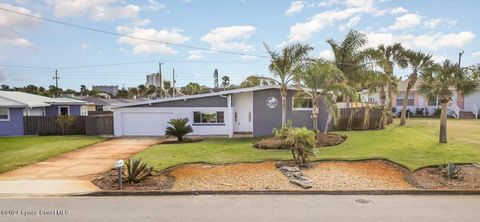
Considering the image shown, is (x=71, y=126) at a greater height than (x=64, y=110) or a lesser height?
lesser

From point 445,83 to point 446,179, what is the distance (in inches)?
300

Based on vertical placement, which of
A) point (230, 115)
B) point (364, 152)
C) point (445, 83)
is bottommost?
point (364, 152)

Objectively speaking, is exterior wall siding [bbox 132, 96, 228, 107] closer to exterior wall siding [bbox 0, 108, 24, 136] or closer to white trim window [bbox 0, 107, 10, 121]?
exterior wall siding [bbox 0, 108, 24, 136]

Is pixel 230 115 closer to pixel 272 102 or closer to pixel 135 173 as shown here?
pixel 272 102

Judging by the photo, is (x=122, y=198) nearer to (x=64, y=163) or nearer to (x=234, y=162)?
(x=234, y=162)

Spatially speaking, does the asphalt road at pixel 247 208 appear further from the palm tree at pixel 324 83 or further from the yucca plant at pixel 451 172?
the palm tree at pixel 324 83

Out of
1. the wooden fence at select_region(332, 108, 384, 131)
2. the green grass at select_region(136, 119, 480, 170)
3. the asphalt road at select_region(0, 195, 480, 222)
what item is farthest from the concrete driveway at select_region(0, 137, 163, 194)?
the wooden fence at select_region(332, 108, 384, 131)

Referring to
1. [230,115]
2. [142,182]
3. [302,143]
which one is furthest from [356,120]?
[142,182]

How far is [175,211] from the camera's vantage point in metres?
7.36

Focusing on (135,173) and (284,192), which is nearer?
(284,192)

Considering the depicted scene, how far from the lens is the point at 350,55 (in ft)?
69.3

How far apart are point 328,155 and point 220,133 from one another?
10.3 meters

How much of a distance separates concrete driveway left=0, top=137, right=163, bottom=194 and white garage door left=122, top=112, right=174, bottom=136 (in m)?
5.10

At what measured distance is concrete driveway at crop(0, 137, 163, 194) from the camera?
9.68 metres
